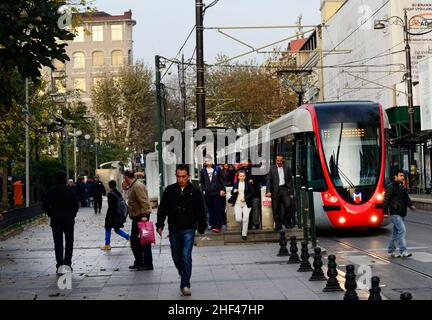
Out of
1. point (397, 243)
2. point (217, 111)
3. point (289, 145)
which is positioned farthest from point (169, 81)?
point (397, 243)

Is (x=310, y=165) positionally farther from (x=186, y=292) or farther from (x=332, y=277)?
(x=186, y=292)

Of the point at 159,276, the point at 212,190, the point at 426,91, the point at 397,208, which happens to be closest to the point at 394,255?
the point at 397,208

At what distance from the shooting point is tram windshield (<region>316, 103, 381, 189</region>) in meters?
21.9

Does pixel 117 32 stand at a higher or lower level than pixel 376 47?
higher

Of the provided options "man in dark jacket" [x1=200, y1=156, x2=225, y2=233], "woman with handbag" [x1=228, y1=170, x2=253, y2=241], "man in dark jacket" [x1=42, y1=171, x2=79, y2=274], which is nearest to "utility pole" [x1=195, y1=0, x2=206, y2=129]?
"man in dark jacket" [x1=200, y1=156, x2=225, y2=233]

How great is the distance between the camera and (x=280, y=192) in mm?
21172

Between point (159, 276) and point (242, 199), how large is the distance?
5.93 meters

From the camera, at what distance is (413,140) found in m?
42.5

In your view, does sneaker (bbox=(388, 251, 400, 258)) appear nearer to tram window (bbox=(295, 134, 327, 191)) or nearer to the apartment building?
tram window (bbox=(295, 134, 327, 191))

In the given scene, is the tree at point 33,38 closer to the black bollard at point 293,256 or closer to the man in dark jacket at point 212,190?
the black bollard at point 293,256

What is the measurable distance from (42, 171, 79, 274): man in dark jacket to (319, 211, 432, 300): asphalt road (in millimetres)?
4719

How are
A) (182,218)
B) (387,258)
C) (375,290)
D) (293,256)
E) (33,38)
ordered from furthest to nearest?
(387,258), (293,256), (33,38), (182,218), (375,290)
